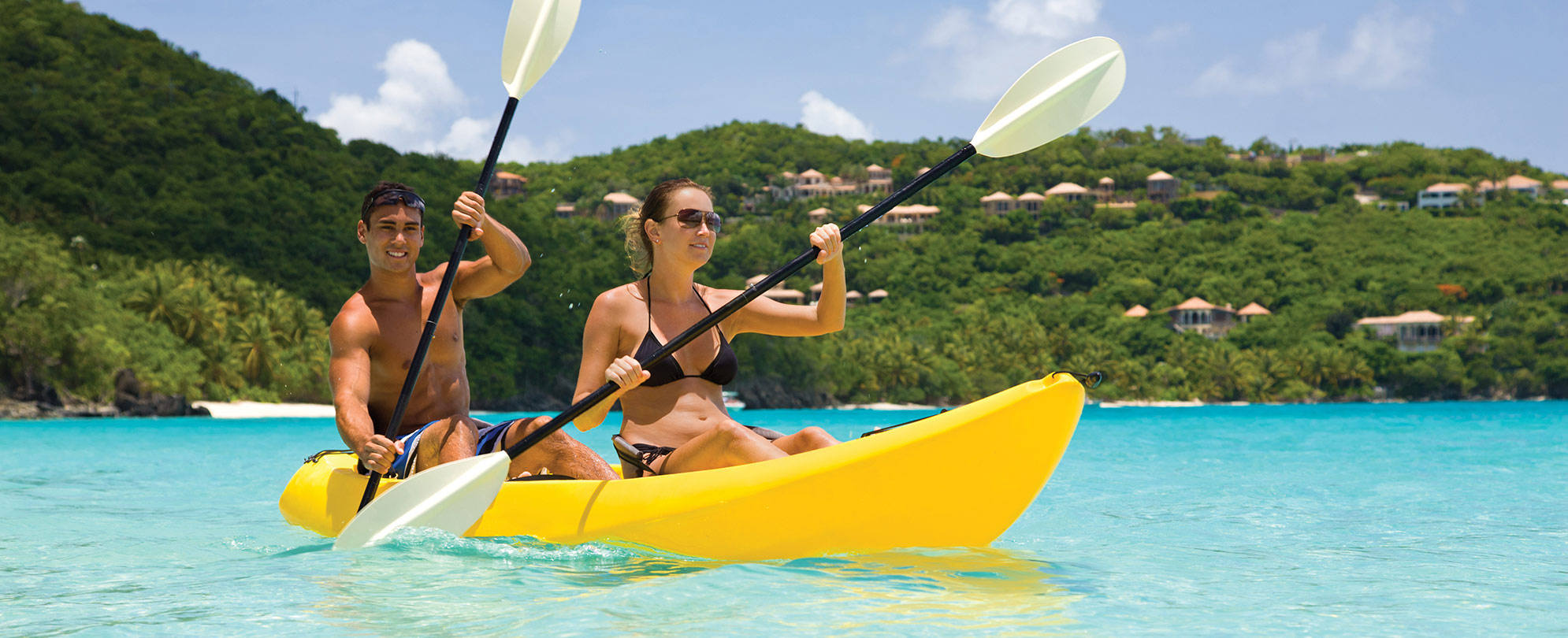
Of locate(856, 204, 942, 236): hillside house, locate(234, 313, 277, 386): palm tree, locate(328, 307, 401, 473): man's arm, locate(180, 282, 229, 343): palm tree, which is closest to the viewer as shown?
locate(328, 307, 401, 473): man's arm

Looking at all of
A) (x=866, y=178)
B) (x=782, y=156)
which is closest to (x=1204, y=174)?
(x=866, y=178)

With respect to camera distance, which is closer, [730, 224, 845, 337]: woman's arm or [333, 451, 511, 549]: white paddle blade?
[730, 224, 845, 337]: woman's arm

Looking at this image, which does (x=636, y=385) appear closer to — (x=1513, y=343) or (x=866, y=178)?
(x=1513, y=343)

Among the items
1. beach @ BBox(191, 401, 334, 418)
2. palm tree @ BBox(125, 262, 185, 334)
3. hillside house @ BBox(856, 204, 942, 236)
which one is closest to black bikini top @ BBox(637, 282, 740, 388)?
beach @ BBox(191, 401, 334, 418)

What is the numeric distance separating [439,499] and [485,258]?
3.28ft

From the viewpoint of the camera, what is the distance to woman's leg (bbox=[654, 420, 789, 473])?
3623 millimetres

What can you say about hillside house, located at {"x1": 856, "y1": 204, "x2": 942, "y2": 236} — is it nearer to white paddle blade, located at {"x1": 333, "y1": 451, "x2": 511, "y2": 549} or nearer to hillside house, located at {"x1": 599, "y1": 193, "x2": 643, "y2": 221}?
hillside house, located at {"x1": 599, "y1": 193, "x2": 643, "y2": 221}

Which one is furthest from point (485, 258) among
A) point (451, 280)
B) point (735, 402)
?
point (735, 402)

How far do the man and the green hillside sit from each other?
3080 centimetres

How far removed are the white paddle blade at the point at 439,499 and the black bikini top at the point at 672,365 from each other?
567mm

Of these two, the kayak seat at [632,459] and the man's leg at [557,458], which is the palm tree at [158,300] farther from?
the kayak seat at [632,459]

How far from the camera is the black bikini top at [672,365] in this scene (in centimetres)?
373

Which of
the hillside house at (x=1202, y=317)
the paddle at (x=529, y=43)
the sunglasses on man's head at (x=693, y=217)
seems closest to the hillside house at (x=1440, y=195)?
the hillside house at (x=1202, y=317)

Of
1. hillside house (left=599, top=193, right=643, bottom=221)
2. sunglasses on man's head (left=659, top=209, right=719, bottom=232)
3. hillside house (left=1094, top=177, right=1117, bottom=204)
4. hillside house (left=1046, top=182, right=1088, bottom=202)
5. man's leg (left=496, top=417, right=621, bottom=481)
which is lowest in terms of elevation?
man's leg (left=496, top=417, right=621, bottom=481)
